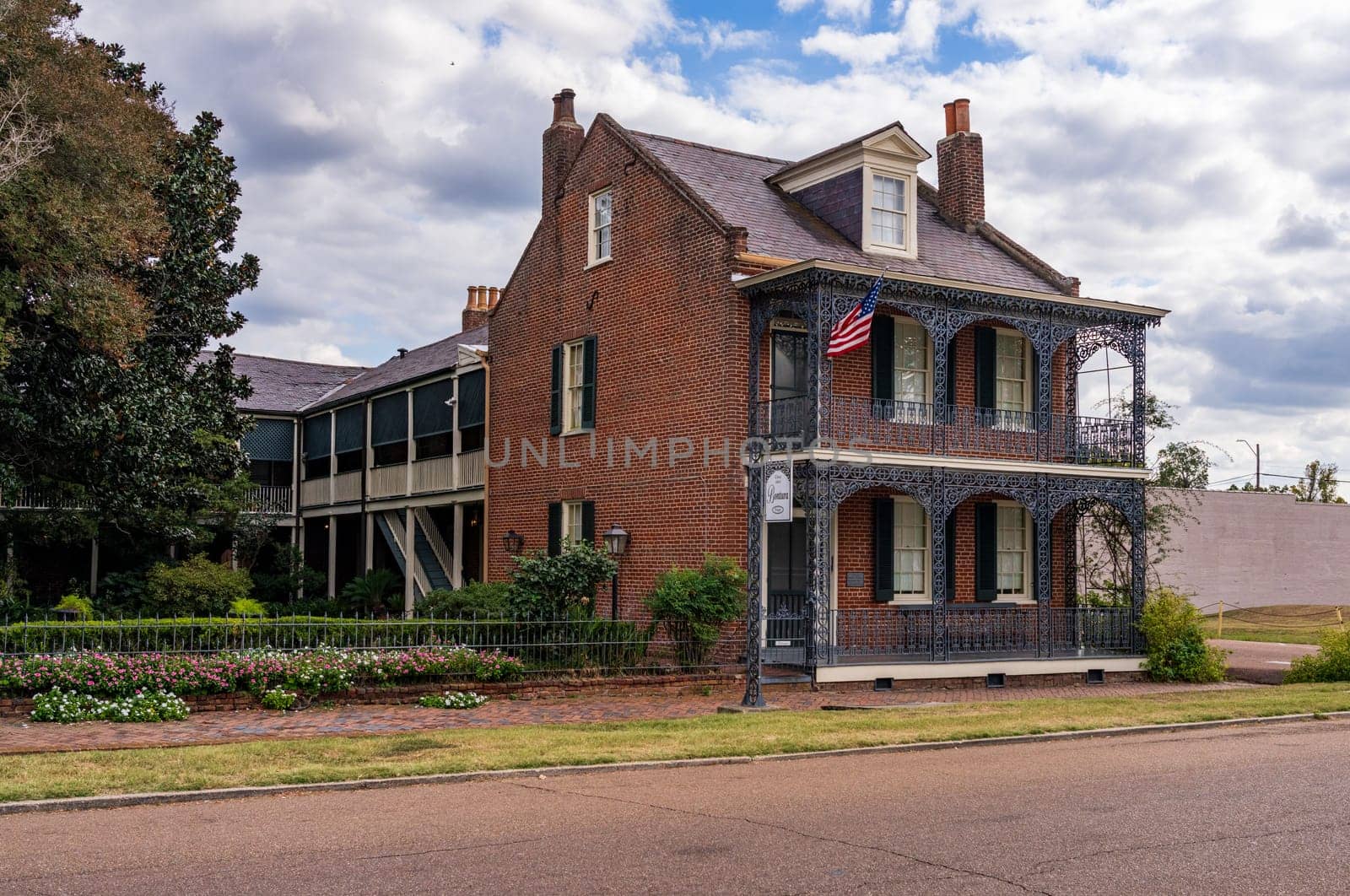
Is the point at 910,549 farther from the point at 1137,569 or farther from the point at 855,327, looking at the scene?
the point at 855,327

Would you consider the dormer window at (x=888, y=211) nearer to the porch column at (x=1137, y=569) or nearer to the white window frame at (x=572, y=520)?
the porch column at (x=1137, y=569)

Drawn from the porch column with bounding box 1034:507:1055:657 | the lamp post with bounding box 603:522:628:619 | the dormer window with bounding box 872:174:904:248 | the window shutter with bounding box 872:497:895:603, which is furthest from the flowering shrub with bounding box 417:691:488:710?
the dormer window with bounding box 872:174:904:248

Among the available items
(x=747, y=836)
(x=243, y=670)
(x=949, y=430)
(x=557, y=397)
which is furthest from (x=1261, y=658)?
(x=747, y=836)

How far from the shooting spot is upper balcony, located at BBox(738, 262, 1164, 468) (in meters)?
18.6

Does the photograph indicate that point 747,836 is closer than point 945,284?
Yes

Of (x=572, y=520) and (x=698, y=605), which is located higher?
(x=572, y=520)

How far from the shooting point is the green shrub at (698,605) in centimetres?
1736

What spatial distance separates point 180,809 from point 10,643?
634cm

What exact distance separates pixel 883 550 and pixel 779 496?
5491 mm

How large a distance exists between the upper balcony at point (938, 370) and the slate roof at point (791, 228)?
0.82m

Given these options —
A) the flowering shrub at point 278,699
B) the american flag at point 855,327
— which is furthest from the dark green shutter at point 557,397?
the flowering shrub at point 278,699

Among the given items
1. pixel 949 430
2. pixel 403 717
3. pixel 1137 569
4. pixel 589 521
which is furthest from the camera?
pixel 589 521

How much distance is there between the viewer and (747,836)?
800 cm

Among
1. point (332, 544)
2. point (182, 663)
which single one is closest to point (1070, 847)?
point (182, 663)
